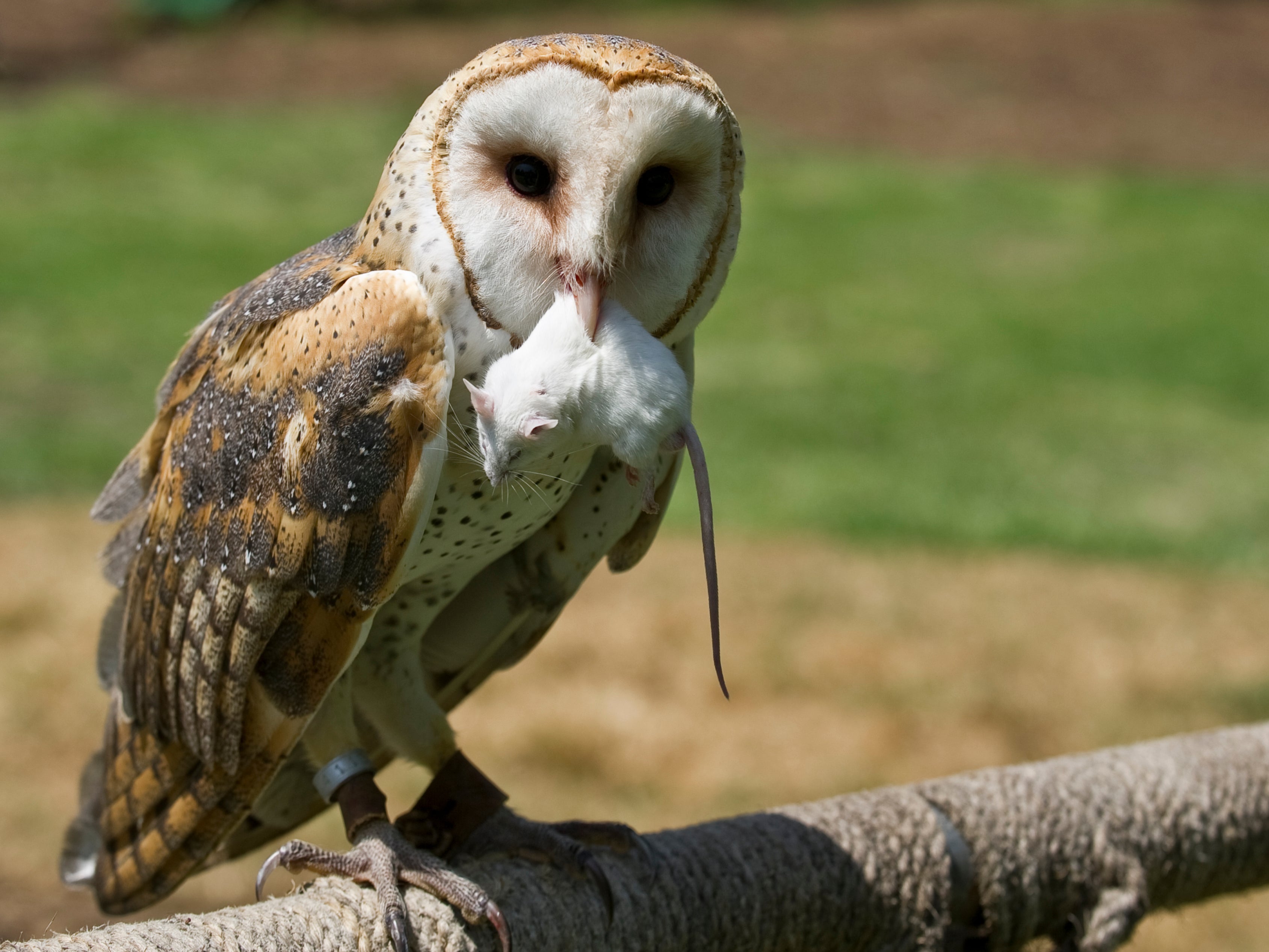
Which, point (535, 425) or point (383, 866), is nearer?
point (535, 425)

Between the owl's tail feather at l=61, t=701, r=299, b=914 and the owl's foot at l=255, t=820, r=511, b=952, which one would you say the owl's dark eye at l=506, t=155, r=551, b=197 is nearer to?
the owl's tail feather at l=61, t=701, r=299, b=914

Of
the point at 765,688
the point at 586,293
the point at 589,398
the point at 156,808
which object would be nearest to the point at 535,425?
the point at 589,398

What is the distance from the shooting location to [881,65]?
15.5m

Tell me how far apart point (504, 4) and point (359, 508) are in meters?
15.4

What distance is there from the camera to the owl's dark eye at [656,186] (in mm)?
1717

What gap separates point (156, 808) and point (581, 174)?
1.25 meters

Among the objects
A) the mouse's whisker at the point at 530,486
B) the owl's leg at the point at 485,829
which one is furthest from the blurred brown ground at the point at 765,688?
the mouse's whisker at the point at 530,486

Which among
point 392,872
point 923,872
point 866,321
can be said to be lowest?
point 866,321

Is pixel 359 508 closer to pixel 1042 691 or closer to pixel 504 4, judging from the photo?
pixel 1042 691

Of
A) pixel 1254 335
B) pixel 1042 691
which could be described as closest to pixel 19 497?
pixel 1042 691

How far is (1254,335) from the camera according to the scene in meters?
9.70

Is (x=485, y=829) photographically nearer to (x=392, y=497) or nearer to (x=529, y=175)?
(x=392, y=497)

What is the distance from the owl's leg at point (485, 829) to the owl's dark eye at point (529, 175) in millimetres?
974

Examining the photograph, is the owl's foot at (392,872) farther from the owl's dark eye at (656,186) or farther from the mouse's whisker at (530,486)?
the owl's dark eye at (656,186)
